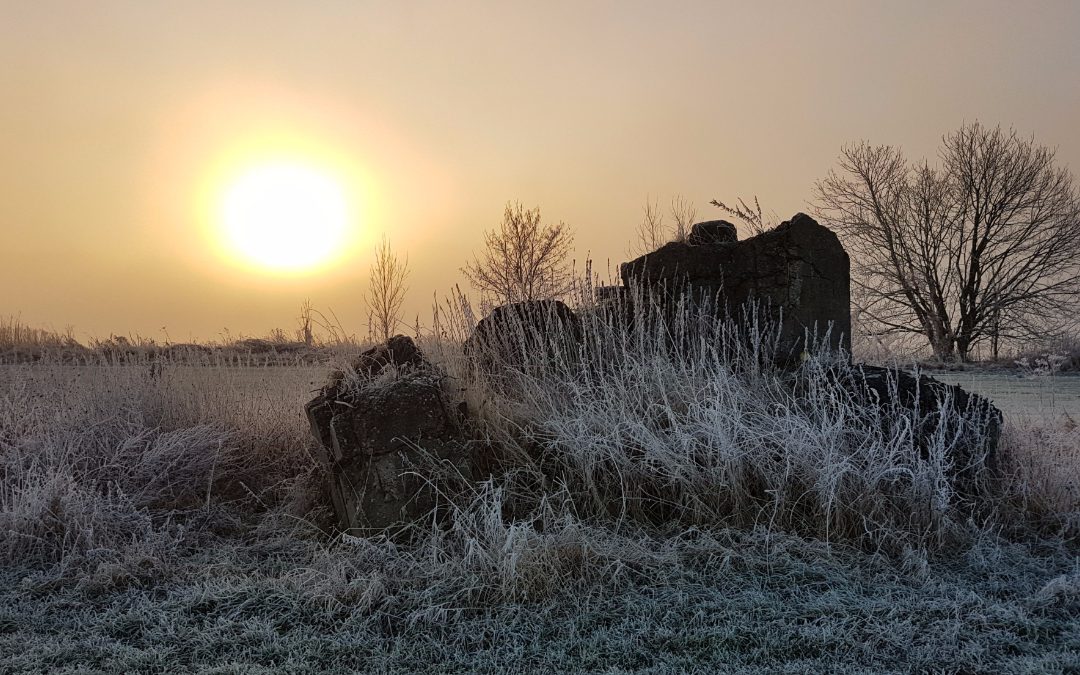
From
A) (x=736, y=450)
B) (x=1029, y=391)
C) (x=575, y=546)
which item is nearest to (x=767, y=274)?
(x=736, y=450)

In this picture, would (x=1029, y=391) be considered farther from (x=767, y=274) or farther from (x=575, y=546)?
(x=575, y=546)

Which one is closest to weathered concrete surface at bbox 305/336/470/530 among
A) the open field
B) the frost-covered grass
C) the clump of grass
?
the frost-covered grass

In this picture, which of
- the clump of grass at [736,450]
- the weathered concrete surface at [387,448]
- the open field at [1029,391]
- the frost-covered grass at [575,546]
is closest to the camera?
the frost-covered grass at [575,546]

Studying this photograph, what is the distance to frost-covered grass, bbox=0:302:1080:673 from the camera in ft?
10.1

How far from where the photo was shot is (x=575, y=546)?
11.8 feet

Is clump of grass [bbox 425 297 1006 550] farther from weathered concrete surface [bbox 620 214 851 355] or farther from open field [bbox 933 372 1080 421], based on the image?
open field [bbox 933 372 1080 421]

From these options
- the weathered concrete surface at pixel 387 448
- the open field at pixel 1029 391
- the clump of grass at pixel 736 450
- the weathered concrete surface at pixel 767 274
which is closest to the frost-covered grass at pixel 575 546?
the clump of grass at pixel 736 450

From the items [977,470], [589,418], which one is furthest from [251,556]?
[977,470]

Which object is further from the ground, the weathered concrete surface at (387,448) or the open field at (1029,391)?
the weathered concrete surface at (387,448)

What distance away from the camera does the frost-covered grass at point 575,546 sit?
3.09 meters

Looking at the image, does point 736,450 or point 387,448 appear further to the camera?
point 387,448

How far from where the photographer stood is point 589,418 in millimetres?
4586

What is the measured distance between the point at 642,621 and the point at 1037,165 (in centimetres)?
1980

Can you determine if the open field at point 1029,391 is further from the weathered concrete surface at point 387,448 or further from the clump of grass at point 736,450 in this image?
the weathered concrete surface at point 387,448
